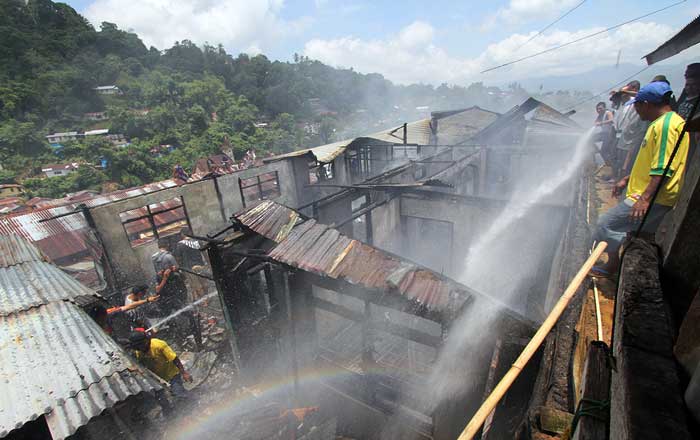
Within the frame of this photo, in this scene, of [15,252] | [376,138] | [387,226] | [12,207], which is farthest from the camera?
[12,207]

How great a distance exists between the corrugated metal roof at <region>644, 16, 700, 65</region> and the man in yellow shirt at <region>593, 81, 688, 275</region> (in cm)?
105

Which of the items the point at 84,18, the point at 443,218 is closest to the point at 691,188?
the point at 443,218

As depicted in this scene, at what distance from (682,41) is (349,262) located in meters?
3.54

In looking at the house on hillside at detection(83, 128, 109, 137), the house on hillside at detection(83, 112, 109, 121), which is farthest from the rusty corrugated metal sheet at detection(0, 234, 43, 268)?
the house on hillside at detection(83, 112, 109, 121)

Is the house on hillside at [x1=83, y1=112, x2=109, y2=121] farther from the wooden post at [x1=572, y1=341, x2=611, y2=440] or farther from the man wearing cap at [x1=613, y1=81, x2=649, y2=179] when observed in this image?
the wooden post at [x1=572, y1=341, x2=611, y2=440]

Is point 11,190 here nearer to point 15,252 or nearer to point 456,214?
point 15,252

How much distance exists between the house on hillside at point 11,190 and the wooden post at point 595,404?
5866cm

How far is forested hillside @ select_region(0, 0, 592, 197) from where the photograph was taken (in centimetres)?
4875

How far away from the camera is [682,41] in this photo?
2096mm

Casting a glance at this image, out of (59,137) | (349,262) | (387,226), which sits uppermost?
(59,137)

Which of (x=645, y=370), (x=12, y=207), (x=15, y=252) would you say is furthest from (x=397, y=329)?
(x=12, y=207)

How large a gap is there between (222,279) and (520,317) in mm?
4802

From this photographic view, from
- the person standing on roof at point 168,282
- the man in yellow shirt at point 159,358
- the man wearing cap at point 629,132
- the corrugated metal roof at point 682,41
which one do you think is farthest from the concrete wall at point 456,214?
the man in yellow shirt at point 159,358

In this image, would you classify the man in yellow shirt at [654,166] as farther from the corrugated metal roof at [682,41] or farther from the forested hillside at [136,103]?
the forested hillside at [136,103]
